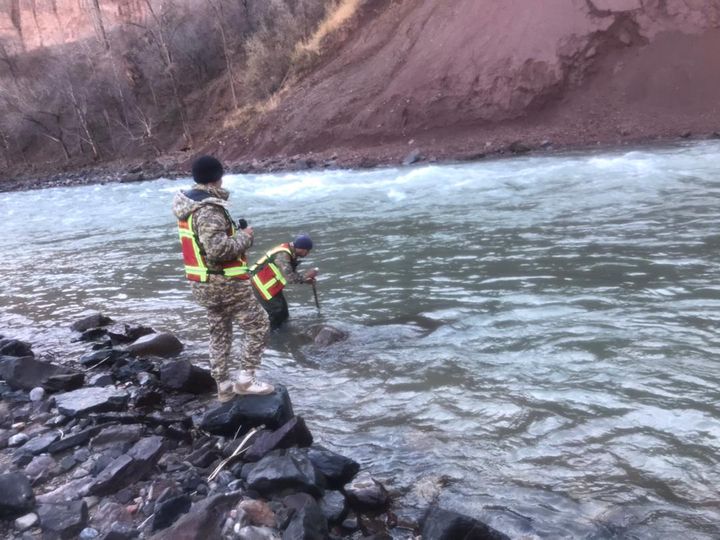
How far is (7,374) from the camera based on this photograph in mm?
6488

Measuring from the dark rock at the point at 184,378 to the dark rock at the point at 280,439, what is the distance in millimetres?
1698

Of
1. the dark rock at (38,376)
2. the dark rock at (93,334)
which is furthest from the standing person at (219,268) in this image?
the dark rock at (93,334)

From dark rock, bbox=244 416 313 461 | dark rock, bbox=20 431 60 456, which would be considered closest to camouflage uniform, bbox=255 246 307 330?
dark rock, bbox=244 416 313 461

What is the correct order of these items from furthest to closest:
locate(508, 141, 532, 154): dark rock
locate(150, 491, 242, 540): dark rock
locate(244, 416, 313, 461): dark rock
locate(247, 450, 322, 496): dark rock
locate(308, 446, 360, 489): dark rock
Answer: locate(508, 141, 532, 154): dark rock < locate(244, 416, 313, 461): dark rock < locate(308, 446, 360, 489): dark rock < locate(247, 450, 322, 496): dark rock < locate(150, 491, 242, 540): dark rock

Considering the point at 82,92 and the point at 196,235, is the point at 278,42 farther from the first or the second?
the point at 196,235

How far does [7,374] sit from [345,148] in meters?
21.0

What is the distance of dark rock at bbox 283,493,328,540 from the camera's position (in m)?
3.62

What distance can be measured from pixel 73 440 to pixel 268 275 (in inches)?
131

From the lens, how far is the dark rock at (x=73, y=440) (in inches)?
194

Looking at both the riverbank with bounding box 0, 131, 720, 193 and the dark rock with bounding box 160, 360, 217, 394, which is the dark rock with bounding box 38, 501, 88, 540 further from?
the riverbank with bounding box 0, 131, 720, 193

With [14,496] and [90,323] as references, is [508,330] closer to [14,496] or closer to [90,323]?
[14,496]

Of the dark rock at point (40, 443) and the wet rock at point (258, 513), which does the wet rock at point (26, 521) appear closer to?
the dark rock at point (40, 443)

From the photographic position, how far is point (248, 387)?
5.33 metres

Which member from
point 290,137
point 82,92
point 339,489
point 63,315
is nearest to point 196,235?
point 339,489
